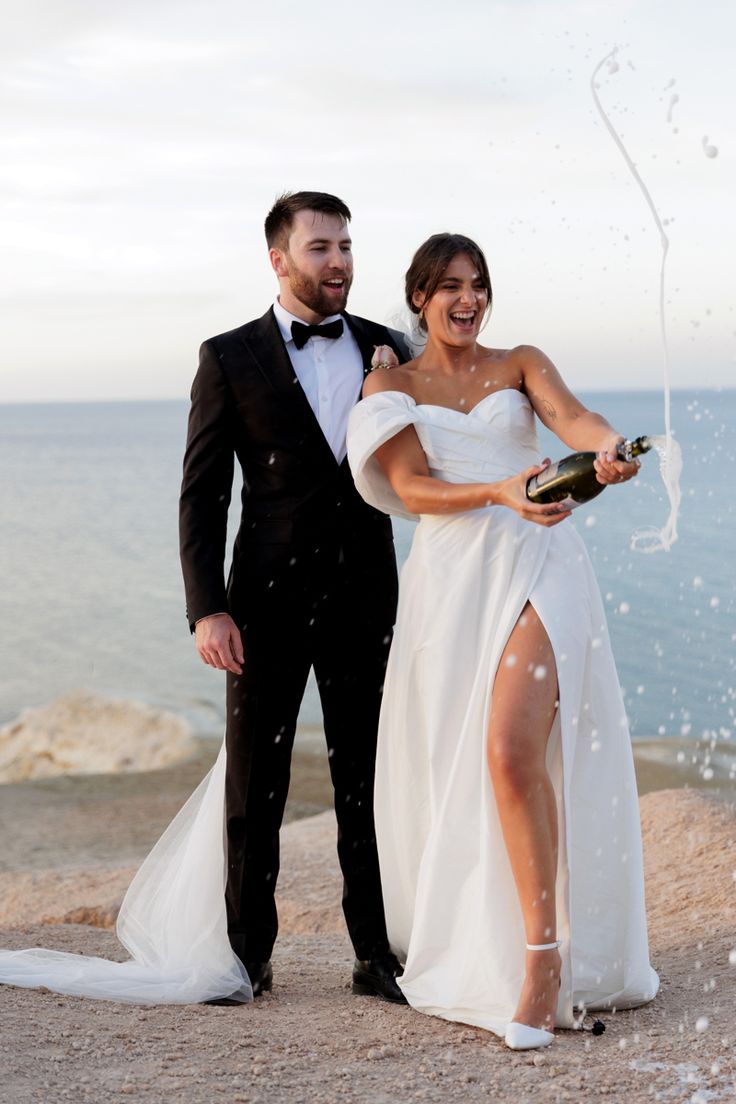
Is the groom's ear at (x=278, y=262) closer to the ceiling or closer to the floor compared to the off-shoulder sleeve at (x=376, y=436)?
closer to the ceiling

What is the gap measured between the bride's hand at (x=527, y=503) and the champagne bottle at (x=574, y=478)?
0.02 metres

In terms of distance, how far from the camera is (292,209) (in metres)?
3.80

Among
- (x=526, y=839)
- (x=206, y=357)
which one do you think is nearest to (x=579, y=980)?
(x=526, y=839)

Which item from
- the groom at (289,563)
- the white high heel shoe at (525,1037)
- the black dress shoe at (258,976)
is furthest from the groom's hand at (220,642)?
the white high heel shoe at (525,1037)

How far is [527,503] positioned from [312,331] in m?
1.08

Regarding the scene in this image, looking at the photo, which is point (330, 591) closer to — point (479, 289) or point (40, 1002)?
point (479, 289)

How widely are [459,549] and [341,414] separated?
59cm

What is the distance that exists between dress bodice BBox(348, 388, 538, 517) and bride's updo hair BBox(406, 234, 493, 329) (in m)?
0.34

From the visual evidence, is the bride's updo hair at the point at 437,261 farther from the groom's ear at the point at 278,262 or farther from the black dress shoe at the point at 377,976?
the black dress shoe at the point at 377,976

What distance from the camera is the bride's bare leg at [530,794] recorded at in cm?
334

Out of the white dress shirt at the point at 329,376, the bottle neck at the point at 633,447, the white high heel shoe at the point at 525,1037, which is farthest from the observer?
the white dress shirt at the point at 329,376

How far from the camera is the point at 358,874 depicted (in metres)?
4.02

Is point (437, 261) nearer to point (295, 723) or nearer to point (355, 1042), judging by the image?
point (295, 723)

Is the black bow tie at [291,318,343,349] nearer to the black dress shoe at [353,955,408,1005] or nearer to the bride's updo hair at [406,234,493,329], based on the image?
the bride's updo hair at [406,234,493,329]
